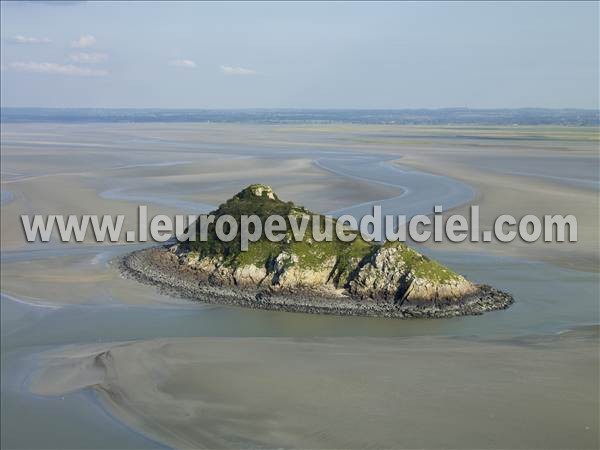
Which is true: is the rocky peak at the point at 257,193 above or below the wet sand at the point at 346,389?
above

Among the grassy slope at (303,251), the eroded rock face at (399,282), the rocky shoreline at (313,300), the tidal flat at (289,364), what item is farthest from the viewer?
the grassy slope at (303,251)

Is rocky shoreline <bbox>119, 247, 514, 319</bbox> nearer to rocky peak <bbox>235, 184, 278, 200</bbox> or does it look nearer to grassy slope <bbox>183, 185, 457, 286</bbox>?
grassy slope <bbox>183, 185, 457, 286</bbox>

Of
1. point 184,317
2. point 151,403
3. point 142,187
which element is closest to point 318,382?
point 151,403

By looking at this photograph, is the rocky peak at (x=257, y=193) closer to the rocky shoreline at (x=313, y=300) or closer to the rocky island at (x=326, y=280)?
the rocky island at (x=326, y=280)

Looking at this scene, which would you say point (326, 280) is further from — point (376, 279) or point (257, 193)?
point (257, 193)

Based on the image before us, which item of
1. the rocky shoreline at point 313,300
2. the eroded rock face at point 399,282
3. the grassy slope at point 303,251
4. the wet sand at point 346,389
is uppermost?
the grassy slope at point 303,251

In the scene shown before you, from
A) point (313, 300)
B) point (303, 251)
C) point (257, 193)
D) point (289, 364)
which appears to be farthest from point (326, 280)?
point (257, 193)

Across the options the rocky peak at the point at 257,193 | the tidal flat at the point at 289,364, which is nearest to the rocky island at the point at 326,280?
the tidal flat at the point at 289,364

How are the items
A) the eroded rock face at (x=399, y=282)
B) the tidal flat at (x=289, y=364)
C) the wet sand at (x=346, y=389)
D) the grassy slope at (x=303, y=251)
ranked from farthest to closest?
the grassy slope at (x=303, y=251) < the eroded rock face at (x=399, y=282) < the tidal flat at (x=289, y=364) < the wet sand at (x=346, y=389)

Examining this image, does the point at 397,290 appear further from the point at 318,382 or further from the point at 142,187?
the point at 142,187

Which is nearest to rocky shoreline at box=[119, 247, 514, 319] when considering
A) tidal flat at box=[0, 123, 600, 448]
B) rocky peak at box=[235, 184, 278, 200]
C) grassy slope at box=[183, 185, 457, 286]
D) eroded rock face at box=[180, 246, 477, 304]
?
eroded rock face at box=[180, 246, 477, 304]
